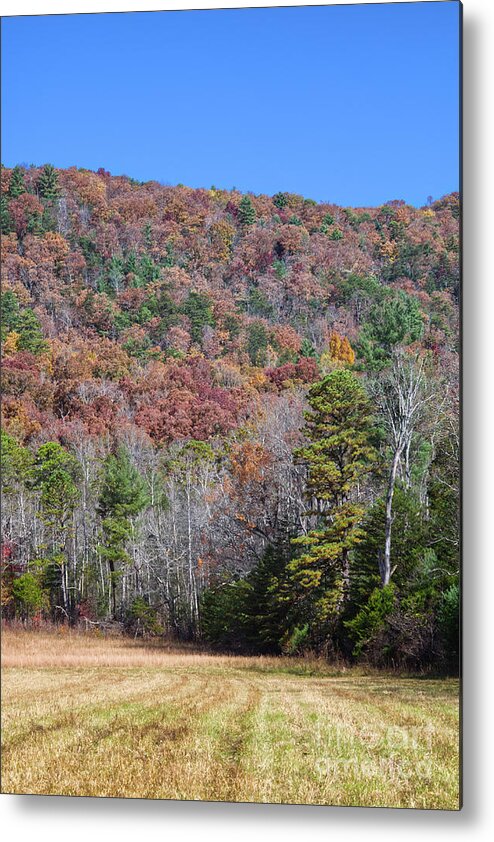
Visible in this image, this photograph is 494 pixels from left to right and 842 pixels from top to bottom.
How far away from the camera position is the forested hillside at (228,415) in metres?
7.04

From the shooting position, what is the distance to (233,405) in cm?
808

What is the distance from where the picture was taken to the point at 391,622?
693 centimetres

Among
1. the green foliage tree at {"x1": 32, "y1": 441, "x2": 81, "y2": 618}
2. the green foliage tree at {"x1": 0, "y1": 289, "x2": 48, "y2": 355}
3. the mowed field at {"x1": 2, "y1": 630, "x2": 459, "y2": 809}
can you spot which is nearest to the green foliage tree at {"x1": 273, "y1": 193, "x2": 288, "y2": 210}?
the green foliage tree at {"x1": 0, "y1": 289, "x2": 48, "y2": 355}

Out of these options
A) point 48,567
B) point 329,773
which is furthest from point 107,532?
point 329,773

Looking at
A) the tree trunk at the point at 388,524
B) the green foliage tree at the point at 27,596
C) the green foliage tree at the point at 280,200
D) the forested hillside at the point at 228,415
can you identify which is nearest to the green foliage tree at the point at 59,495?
the forested hillside at the point at 228,415

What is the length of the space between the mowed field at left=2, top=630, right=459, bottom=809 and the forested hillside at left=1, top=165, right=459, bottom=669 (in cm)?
34

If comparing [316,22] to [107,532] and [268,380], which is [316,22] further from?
[107,532]

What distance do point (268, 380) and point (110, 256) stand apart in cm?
144

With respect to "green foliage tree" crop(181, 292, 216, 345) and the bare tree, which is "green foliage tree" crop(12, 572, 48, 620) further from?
the bare tree

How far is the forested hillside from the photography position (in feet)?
23.1

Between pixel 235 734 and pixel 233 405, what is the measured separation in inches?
102

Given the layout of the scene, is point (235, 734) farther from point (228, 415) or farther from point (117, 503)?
point (228, 415)

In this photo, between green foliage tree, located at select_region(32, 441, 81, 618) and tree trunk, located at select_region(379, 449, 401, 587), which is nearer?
tree trunk, located at select_region(379, 449, 401, 587)

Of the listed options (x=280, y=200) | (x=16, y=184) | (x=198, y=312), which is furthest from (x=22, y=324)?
(x=280, y=200)
